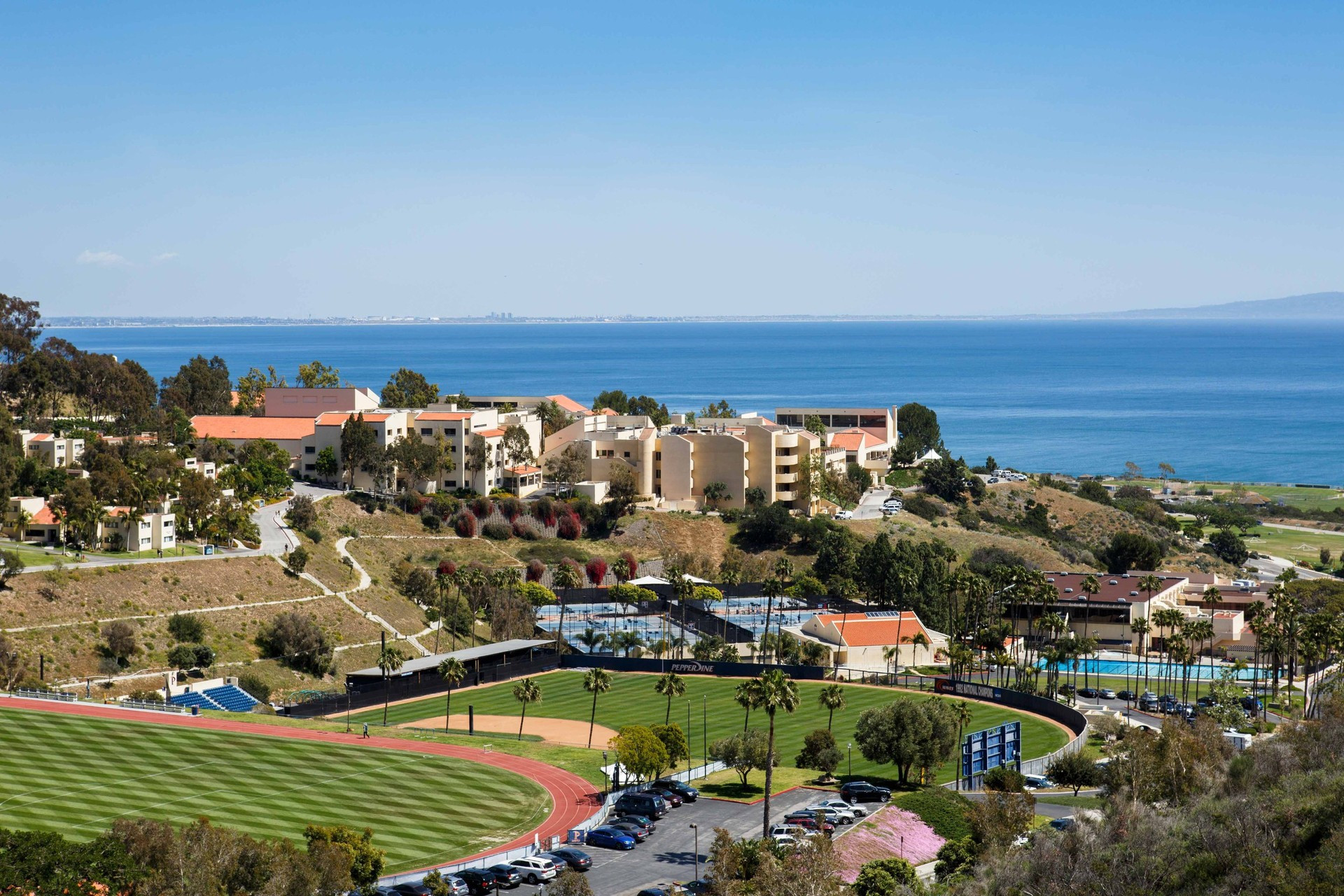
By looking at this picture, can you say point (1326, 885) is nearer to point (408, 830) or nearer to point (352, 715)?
point (408, 830)

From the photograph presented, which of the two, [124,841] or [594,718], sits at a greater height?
[124,841]

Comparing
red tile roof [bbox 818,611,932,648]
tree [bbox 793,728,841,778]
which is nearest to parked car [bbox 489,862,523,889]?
tree [bbox 793,728,841,778]

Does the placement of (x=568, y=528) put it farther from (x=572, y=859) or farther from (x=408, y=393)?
(x=572, y=859)

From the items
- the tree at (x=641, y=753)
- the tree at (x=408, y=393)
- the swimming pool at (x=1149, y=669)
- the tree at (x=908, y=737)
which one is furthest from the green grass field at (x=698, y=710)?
the tree at (x=408, y=393)

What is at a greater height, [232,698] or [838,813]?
[838,813]

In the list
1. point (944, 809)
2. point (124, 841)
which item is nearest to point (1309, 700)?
point (944, 809)

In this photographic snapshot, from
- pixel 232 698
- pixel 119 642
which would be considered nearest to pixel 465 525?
pixel 119 642
